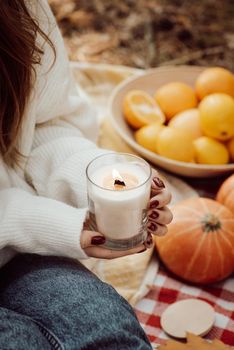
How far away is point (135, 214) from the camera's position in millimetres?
855

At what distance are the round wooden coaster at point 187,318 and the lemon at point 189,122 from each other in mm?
492

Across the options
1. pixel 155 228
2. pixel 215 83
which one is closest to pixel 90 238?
pixel 155 228

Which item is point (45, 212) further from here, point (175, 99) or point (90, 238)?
point (175, 99)

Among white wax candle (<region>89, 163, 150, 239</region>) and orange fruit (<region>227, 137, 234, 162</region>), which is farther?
orange fruit (<region>227, 137, 234, 162</region>)

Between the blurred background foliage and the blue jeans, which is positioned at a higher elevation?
the blue jeans

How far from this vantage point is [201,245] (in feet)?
4.01

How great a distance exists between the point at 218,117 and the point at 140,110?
0.92 feet

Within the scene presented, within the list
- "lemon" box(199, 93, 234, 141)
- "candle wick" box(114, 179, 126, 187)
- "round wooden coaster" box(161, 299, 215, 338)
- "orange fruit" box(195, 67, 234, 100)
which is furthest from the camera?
"orange fruit" box(195, 67, 234, 100)

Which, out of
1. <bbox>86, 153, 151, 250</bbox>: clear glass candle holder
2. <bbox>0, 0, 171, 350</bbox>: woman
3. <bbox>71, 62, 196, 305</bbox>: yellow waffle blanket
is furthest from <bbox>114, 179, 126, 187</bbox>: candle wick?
<bbox>71, 62, 196, 305</bbox>: yellow waffle blanket

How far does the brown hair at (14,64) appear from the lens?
0.92 meters

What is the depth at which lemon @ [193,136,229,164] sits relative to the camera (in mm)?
1453

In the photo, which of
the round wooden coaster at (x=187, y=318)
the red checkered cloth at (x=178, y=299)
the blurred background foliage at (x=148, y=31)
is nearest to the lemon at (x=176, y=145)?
the red checkered cloth at (x=178, y=299)

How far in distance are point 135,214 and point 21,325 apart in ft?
0.79

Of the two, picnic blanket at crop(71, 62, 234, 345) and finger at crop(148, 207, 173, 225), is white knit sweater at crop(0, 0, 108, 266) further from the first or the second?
picnic blanket at crop(71, 62, 234, 345)
